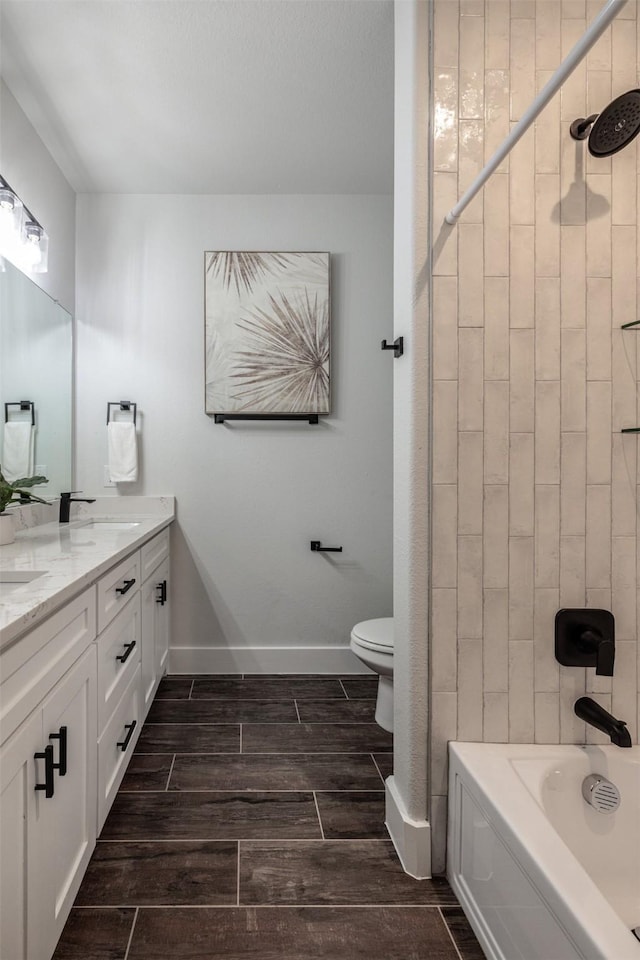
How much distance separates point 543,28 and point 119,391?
7.78 ft

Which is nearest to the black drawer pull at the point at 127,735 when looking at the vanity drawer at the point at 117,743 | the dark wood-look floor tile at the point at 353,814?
the vanity drawer at the point at 117,743

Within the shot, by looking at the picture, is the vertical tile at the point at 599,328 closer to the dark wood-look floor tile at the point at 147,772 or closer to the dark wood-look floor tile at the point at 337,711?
the dark wood-look floor tile at the point at 337,711

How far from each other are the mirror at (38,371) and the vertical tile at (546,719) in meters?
2.00

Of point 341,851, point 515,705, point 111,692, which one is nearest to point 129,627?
point 111,692

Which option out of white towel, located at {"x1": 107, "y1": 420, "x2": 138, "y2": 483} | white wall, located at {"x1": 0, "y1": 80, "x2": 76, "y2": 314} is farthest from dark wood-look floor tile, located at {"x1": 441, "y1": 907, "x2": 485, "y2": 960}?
white wall, located at {"x1": 0, "y1": 80, "x2": 76, "y2": 314}

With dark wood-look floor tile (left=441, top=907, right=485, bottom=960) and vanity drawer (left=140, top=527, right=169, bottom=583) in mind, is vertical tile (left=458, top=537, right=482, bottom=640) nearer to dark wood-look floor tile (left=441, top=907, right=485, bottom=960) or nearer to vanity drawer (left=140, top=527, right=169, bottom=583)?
dark wood-look floor tile (left=441, top=907, right=485, bottom=960)

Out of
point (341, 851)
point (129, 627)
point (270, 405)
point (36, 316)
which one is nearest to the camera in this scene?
point (341, 851)

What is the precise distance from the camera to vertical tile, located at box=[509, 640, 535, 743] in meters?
1.57

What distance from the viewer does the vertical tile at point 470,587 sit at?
1581 millimetres

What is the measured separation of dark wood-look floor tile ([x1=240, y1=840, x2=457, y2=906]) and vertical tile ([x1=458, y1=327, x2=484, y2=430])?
1.20 metres

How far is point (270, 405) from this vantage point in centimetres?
312

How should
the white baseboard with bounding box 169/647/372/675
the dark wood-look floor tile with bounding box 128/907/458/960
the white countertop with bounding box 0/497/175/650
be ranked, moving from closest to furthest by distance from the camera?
the white countertop with bounding box 0/497/175/650, the dark wood-look floor tile with bounding box 128/907/458/960, the white baseboard with bounding box 169/647/372/675

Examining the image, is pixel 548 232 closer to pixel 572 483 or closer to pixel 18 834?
pixel 572 483

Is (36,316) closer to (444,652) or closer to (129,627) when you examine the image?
(129,627)
